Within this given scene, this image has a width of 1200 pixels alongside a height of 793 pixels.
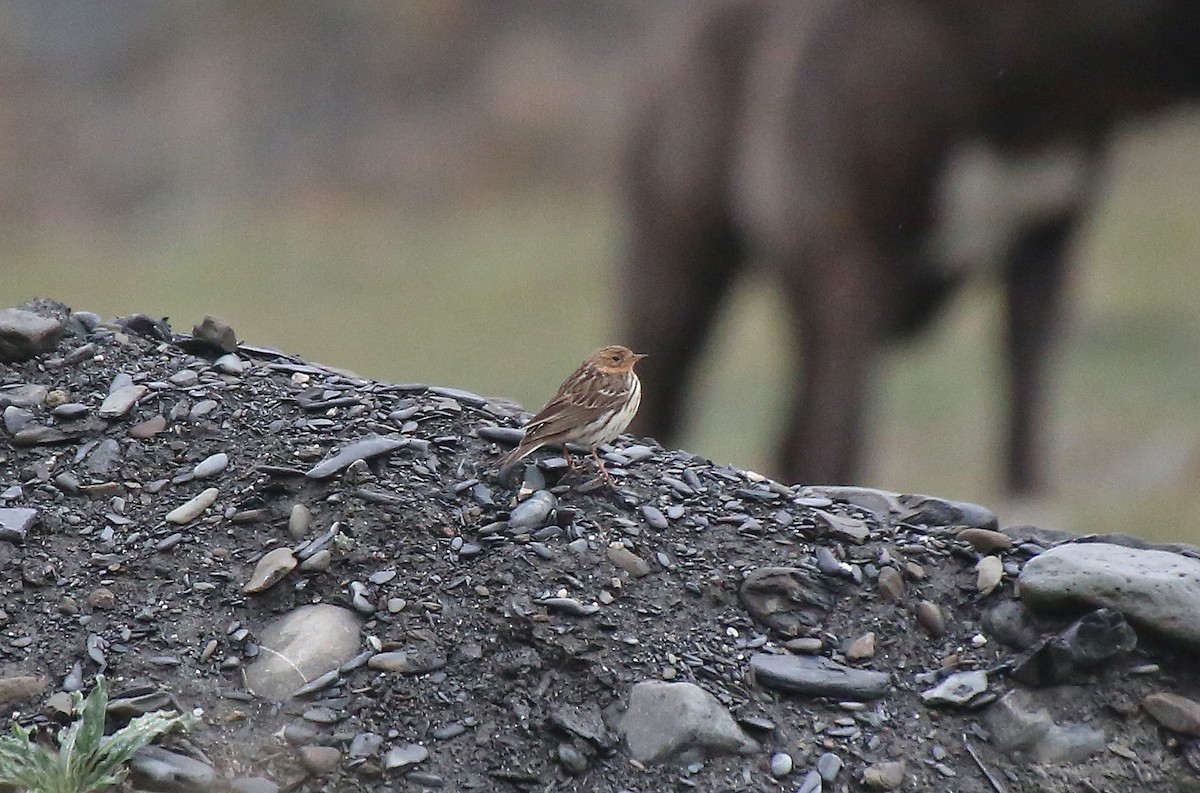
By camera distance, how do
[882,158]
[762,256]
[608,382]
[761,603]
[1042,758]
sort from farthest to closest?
[762,256] < [882,158] < [608,382] < [761,603] < [1042,758]

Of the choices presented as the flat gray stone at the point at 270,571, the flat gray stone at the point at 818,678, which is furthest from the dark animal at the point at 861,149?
the flat gray stone at the point at 270,571

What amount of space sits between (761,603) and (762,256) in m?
4.67

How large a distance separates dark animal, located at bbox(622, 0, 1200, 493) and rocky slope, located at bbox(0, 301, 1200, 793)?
151 inches

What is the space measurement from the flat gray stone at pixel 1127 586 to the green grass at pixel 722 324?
172 inches

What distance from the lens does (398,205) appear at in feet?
68.3

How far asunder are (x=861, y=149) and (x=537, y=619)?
457 cm

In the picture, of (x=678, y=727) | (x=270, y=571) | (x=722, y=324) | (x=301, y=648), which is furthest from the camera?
(x=722, y=324)

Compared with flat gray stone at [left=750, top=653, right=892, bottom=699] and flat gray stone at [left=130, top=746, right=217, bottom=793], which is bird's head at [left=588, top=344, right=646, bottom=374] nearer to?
flat gray stone at [left=750, top=653, right=892, bottom=699]

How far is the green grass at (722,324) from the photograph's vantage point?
34.2ft

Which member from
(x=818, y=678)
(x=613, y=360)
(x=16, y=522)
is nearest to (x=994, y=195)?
(x=613, y=360)

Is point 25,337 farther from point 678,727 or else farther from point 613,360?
point 678,727

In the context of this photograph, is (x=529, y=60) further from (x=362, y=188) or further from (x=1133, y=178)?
(x=1133, y=178)

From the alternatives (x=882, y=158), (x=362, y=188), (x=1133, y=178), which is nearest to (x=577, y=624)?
(x=882, y=158)

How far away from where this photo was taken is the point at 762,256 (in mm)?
8039
